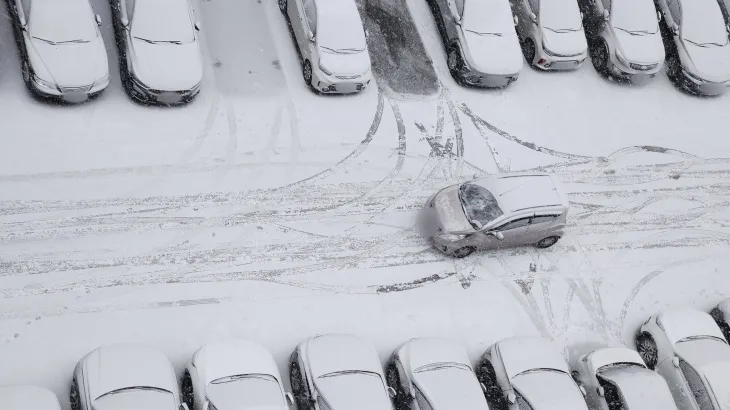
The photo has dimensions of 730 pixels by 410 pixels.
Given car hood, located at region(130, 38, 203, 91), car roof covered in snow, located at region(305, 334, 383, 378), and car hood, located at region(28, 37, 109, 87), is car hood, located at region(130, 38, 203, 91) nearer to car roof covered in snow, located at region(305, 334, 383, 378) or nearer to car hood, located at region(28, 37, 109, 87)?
car hood, located at region(28, 37, 109, 87)

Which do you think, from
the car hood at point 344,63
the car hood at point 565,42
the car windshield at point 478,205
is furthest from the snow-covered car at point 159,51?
the car hood at point 565,42

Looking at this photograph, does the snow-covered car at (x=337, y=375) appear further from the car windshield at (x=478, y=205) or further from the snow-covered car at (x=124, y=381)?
the car windshield at (x=478, y=205)

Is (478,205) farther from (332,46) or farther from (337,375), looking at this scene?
(332,46)

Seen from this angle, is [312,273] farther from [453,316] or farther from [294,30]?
[294,30]

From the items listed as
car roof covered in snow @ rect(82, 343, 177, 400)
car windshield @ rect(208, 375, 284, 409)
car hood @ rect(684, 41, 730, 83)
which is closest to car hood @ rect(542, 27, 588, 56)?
car hood @ rect(684, 41, 730, 83)

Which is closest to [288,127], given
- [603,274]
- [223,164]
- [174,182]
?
[223,164]

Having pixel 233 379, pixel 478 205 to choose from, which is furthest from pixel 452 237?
pixel 233 379
